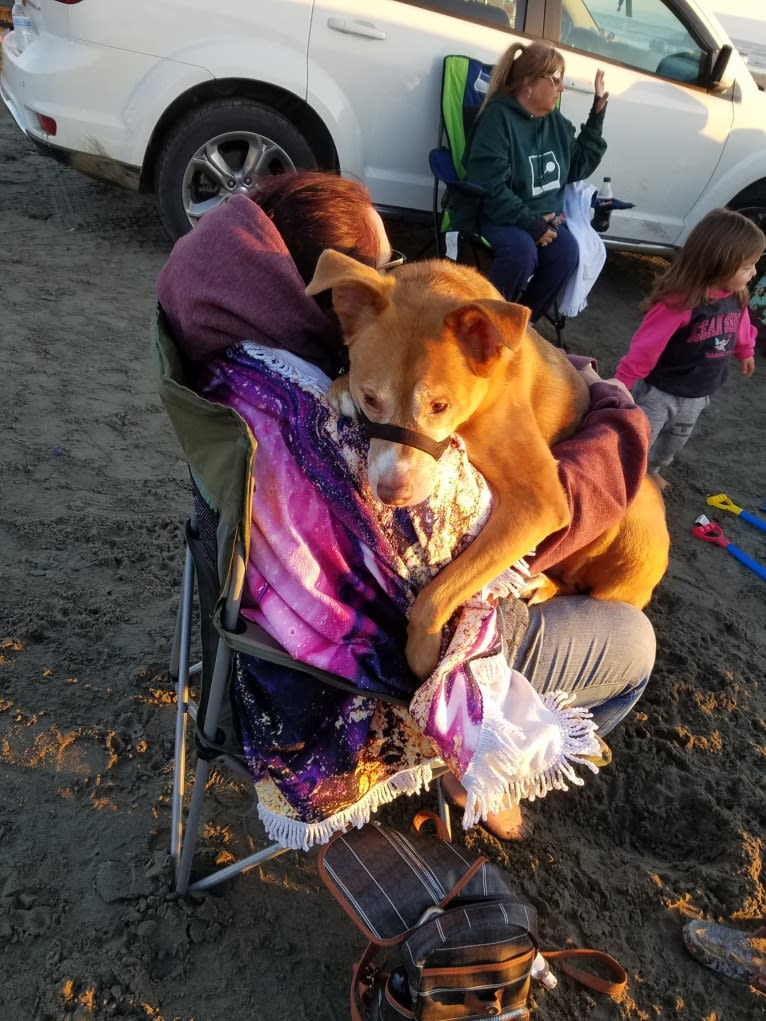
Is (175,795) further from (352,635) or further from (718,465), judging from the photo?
(718,465)

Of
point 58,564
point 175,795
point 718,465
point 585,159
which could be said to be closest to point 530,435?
point 175,795

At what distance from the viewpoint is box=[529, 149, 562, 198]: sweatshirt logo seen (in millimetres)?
5062

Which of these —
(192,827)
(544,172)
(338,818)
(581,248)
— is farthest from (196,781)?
(544,172)

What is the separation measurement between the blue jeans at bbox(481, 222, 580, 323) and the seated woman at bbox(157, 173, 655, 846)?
326 cm

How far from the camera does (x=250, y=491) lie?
4.80 feet

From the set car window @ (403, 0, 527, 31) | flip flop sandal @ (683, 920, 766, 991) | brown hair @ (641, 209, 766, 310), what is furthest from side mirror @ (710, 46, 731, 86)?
flip flop sandal @ (683, 920, 766, 991)

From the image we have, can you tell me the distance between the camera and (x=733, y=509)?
15.0ft

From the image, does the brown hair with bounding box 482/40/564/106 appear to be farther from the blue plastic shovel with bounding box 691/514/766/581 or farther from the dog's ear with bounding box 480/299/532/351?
the dog's ear with bounding box 480/299/532/351

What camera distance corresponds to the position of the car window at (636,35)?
218 inches

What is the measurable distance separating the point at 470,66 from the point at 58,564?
4470 mm

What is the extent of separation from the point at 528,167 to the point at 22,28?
3808 millimetres

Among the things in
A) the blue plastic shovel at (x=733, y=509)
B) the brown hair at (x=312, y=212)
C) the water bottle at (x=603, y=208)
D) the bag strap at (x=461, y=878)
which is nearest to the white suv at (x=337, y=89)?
the water bottle at (x=603, y=208)

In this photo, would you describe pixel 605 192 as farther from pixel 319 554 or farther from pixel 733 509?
pixel 319 554

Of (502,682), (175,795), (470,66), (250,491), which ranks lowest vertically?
(175,795)
